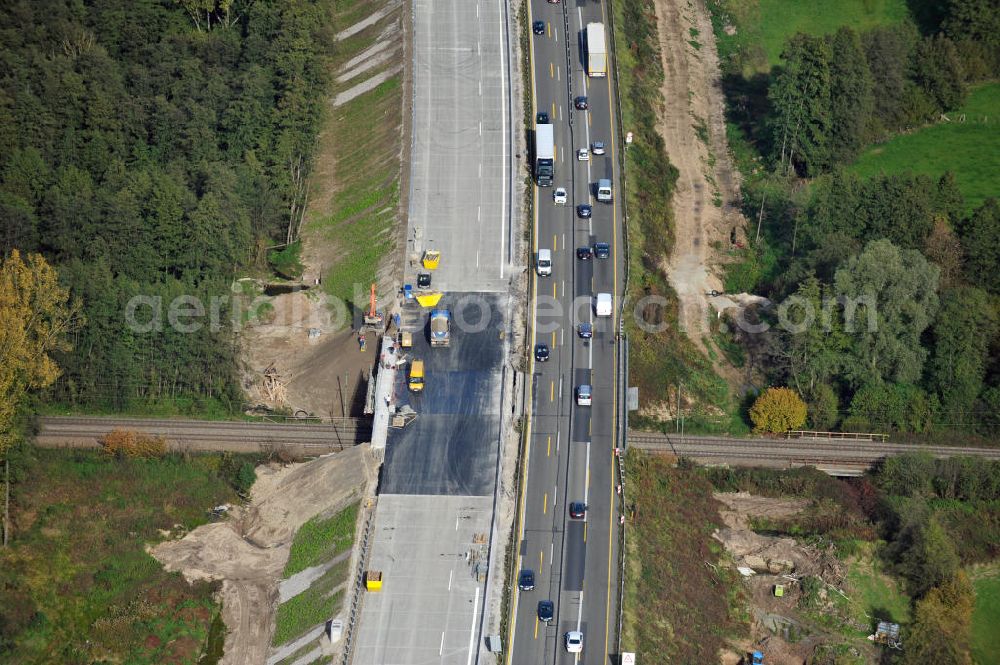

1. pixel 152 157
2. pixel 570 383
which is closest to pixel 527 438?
pixel 570 383

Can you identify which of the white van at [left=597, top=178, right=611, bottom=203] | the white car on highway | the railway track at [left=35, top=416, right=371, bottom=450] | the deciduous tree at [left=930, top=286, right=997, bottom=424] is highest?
the white van at [left=597, top=178, right=611, bottom=203]

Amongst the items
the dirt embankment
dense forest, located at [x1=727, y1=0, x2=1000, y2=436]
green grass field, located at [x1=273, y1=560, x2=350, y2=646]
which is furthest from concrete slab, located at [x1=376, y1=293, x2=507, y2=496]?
dense forest, located at [x1=727, y1=0, x2=1000, y2=436]

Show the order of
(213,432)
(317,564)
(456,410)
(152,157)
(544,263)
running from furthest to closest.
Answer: (152,157)
(544,263)
(213,432)
(456,410)
(317,564)

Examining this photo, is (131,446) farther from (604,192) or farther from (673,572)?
(604,192)

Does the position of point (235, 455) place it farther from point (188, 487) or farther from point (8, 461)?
point (8, 461)

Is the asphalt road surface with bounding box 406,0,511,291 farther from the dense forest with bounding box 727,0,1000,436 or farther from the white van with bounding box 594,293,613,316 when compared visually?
the dense forest with bounding box 727,0,1000,436

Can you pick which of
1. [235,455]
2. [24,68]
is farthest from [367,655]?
[24,68]

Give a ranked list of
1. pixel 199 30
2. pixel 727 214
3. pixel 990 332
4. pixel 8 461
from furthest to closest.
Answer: pixel 199 30 < pixel 727 214 < pixel 990 332 < pixel 8 461
